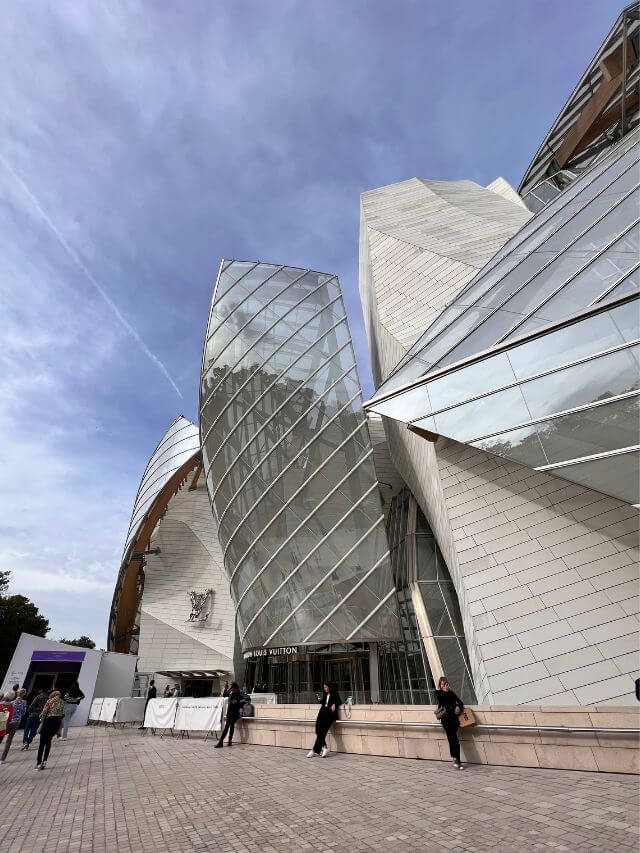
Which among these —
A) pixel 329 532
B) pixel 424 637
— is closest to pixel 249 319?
pixel 329 532

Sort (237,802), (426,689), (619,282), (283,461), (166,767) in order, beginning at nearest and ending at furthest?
(237,802)
(166,767)
(619,282)
(426,689)
(283,461)

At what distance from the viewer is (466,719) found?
6652 mm

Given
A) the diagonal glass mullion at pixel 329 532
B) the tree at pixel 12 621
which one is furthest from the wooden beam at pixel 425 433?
the tree at pixel 12 621

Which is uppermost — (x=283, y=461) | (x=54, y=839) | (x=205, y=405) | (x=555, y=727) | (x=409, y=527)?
(x=205, y=405)

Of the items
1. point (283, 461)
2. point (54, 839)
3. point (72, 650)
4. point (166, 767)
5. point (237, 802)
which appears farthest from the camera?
point (72, 650)

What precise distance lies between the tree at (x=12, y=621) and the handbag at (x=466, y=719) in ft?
160

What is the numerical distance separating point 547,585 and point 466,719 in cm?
376

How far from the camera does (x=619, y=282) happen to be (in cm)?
917

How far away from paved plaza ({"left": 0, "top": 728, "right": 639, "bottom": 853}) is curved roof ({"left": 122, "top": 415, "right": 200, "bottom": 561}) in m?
25.7

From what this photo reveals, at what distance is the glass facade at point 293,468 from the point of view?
16422 millimetres

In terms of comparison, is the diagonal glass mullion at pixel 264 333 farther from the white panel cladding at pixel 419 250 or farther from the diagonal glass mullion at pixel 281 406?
the diagonal glass mullion at pixel 281 406

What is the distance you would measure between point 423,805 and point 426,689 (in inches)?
465

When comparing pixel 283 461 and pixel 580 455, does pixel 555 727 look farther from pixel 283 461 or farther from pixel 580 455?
pixel 283 461

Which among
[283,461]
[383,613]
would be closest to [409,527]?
[383,613]
